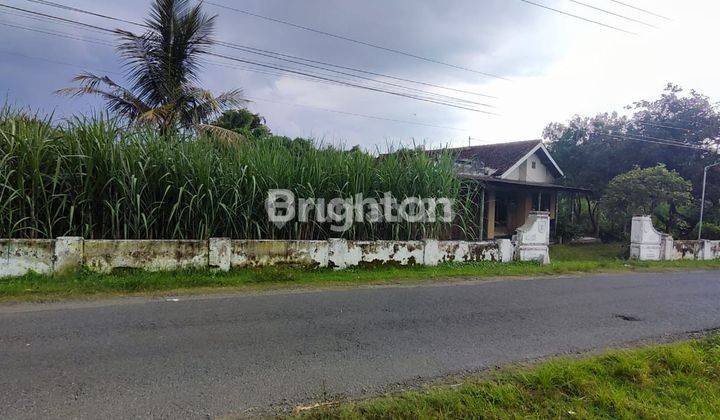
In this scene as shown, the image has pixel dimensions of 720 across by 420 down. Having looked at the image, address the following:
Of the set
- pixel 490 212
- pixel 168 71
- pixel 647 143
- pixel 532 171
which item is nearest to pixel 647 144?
pixel 647 143

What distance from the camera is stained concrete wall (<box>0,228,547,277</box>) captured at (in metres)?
6.64

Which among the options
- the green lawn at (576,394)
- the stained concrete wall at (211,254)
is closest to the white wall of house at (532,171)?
the stained concrete wall at (211,254)

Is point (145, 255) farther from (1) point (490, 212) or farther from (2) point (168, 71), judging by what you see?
(1) point (490, 212)

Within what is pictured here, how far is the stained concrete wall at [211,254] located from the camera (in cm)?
664

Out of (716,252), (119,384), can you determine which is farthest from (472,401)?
(716,252)

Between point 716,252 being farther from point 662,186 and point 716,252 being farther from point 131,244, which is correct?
point 131,244

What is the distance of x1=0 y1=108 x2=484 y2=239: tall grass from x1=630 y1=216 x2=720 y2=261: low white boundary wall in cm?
961

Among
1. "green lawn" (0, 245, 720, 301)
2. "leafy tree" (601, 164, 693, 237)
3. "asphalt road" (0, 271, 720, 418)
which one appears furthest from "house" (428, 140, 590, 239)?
"asphalt road" (0, 271, 720, 418)

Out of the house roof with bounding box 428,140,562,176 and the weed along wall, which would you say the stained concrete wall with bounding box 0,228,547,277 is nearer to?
the weed along wall

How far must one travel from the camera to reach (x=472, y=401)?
10.0 ft

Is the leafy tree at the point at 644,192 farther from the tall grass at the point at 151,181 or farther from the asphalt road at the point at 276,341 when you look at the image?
the tall grass at the point at 151,181

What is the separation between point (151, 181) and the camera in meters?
7.79

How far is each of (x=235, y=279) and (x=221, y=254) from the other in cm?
68

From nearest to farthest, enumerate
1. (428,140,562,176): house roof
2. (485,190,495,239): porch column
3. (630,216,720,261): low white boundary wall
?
(630,216,720,261): low white boundary wall
(485,190,495,239): porch column
(428,140,562,176): house roof
